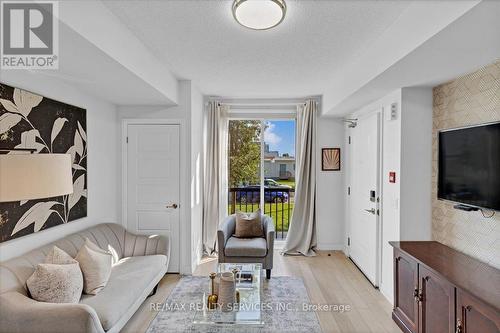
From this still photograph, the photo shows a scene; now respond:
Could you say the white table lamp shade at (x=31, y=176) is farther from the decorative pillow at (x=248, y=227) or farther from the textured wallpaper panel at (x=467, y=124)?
the textured wallpaper panel at (x=467, y=124)

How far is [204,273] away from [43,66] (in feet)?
9.66

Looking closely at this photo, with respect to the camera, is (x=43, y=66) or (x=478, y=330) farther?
(x=43, y=66)

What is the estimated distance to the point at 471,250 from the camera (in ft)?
7.92

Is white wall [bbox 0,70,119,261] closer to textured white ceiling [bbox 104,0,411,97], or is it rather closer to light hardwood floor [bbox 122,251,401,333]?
textured white ceiling [bbox 104,0,411,97]

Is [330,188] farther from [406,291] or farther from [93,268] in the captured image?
[93,268]

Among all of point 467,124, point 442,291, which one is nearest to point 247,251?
point 442,291

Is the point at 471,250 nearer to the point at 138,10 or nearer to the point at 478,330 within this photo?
the point at 478,330

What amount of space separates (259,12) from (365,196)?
2.84 m

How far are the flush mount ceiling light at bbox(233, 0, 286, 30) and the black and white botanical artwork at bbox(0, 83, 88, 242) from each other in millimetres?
1853

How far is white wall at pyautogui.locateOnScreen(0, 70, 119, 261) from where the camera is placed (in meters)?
2.38

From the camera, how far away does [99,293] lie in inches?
95.8

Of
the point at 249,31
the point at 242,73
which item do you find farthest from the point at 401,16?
the point at 242,73

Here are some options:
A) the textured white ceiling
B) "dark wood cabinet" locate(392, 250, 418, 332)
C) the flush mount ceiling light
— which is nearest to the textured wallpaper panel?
"dark wood cabinet" locate(392, 250, 418, 332)

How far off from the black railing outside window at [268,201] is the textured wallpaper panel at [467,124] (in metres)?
2.50
